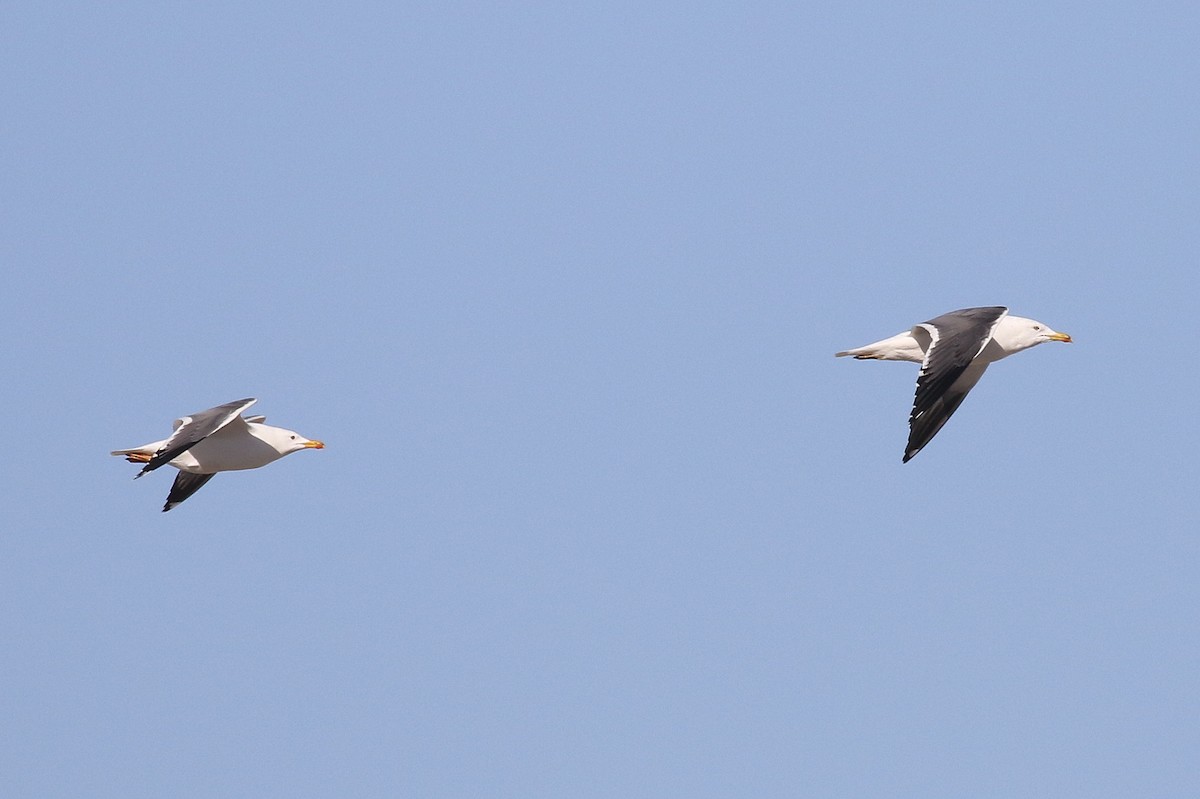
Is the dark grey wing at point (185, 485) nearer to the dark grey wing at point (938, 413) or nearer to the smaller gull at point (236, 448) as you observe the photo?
the smaller gull at point (236, 448)

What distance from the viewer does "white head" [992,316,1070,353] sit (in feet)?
88.9

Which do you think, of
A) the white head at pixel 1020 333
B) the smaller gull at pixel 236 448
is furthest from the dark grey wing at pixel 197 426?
the white head at pixel 1020 333

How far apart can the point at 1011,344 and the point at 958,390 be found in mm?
921

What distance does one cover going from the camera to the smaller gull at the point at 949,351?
24875 mm

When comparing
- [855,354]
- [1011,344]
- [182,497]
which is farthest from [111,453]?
[1011,344]

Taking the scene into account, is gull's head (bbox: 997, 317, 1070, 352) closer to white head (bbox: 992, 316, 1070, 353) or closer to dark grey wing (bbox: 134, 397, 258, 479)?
white head (bbox: 992, 316, 1070, 353)

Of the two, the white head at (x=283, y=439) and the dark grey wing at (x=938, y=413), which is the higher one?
the white head at (x=283, y=439)

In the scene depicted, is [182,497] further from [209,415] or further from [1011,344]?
[1011,344]

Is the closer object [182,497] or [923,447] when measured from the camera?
[923,447]

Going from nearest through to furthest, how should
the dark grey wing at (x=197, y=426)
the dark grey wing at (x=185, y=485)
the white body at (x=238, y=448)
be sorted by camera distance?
the dark grey wing at (x=197, y=426) → the white body at (x=238, y=448) → the dark grey wing at (x=185, y=485)

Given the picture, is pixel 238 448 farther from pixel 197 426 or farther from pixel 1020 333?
pixel 1020 333

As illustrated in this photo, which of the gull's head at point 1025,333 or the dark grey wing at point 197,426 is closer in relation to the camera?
the dark grey wing at point 197,426

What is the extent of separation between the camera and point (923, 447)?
2636 cm

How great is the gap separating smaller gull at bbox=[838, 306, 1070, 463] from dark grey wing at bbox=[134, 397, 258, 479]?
7.89 metres
